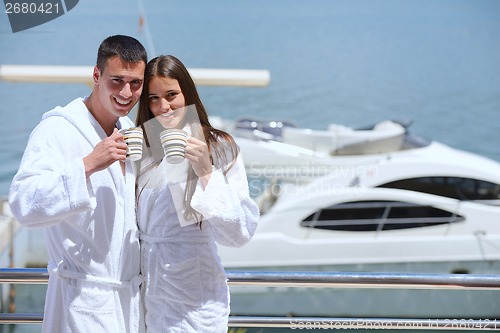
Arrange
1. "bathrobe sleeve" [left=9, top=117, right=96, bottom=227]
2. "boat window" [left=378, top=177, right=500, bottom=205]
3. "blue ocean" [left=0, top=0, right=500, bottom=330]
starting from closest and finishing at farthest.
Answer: "bathrobe sleeve" [left=9, top=117, right=96, bottom=227] → "boat window" [left=378, top=177, right=500, bottom=205] → "blue ocean" [left=0, top=0, right=500, bottom=330]

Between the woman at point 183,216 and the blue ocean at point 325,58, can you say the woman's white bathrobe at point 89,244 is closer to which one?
the woman at point 183,216

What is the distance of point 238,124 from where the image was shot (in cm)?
953

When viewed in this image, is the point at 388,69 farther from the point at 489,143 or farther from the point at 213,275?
the point at 213,275

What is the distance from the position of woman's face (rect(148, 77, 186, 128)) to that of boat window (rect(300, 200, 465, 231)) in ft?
22.5

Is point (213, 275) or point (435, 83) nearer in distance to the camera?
point (213, 275)

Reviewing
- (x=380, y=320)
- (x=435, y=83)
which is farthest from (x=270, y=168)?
(x=435, y=83)

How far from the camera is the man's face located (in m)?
1.47

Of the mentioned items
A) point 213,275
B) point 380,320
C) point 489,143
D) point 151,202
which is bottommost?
point 489,143

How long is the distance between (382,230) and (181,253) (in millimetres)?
7249

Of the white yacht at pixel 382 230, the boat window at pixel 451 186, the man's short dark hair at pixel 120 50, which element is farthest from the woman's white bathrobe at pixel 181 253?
the boat window at pixel 451 186

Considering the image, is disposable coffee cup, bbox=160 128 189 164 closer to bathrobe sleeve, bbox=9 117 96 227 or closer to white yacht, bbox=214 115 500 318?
bathrobe sleeve, bbox=9 117 96 227

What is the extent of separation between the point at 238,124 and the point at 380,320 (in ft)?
25.0

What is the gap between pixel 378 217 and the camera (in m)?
8.46

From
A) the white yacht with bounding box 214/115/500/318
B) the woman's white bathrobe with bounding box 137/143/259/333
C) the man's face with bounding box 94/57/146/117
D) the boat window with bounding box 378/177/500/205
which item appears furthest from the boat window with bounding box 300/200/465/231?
the man's face with bounding box 94/57/146/117
